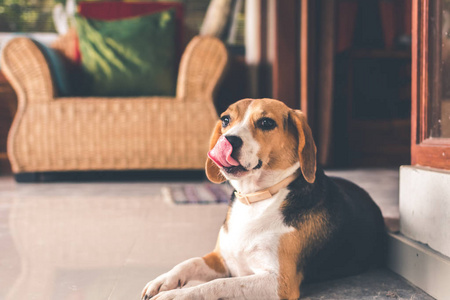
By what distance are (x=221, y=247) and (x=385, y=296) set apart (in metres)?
0.43

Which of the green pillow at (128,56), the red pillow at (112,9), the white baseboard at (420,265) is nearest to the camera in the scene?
the white baseboard at (420,265)

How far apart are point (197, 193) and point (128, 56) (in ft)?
4.60

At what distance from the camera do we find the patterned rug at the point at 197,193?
239cm

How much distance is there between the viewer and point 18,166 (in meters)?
3.14

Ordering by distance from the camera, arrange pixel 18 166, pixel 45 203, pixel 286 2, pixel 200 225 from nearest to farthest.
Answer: pixel 200 225
pixel 45 203
pixel 18 166
pixel 286 2

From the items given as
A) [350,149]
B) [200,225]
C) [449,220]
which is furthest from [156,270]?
[350,149]

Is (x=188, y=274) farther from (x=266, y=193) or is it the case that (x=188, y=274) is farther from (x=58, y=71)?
(x=58, y=71)

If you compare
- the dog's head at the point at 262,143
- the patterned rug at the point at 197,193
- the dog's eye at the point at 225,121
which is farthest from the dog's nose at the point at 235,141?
the patterned rug at the point at 197,193

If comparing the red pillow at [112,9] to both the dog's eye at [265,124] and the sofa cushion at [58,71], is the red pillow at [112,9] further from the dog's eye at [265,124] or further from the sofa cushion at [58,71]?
the dog's eye at [265,124]

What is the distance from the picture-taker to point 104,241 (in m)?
1.65

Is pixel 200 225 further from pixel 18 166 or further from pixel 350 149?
pixel 350 149

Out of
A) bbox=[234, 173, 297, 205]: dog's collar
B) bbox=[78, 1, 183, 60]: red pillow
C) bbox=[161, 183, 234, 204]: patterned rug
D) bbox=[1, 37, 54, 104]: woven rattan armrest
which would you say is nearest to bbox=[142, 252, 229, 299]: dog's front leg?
bbox=[234, 173, 297, 205]: dog's collar

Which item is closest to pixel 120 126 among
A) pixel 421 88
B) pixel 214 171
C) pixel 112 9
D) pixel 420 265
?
pixel 112 9

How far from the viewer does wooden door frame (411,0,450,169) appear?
1.27 m
